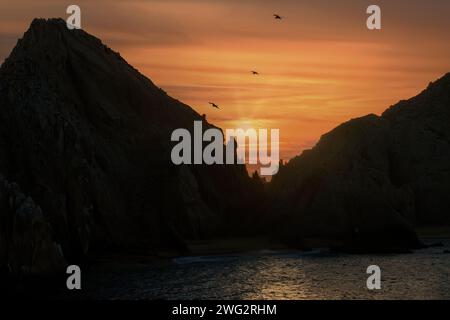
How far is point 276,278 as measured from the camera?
87.0 metres

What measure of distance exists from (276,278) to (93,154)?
40096 mm

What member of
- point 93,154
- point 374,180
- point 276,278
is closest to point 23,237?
point 276,278

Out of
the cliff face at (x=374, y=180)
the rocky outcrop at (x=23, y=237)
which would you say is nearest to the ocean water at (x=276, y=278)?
the rocky outcrop at (x=23, y=237)

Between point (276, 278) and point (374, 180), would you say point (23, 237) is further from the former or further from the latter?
point (374, 180)

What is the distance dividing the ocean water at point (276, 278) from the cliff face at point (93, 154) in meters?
9.82

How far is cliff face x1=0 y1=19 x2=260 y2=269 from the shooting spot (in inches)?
3868

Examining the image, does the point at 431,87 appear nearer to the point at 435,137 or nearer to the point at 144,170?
the point at 435,137

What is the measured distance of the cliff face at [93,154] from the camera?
9825 cm

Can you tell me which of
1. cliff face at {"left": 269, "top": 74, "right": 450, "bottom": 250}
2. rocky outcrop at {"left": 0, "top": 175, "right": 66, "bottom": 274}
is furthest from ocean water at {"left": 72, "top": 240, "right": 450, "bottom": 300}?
cliff face at {"left": 269, "top": 74, "right": 450, "bottom": 250}

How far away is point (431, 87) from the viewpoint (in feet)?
635

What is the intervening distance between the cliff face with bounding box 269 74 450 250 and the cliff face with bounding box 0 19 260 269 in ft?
59.3
